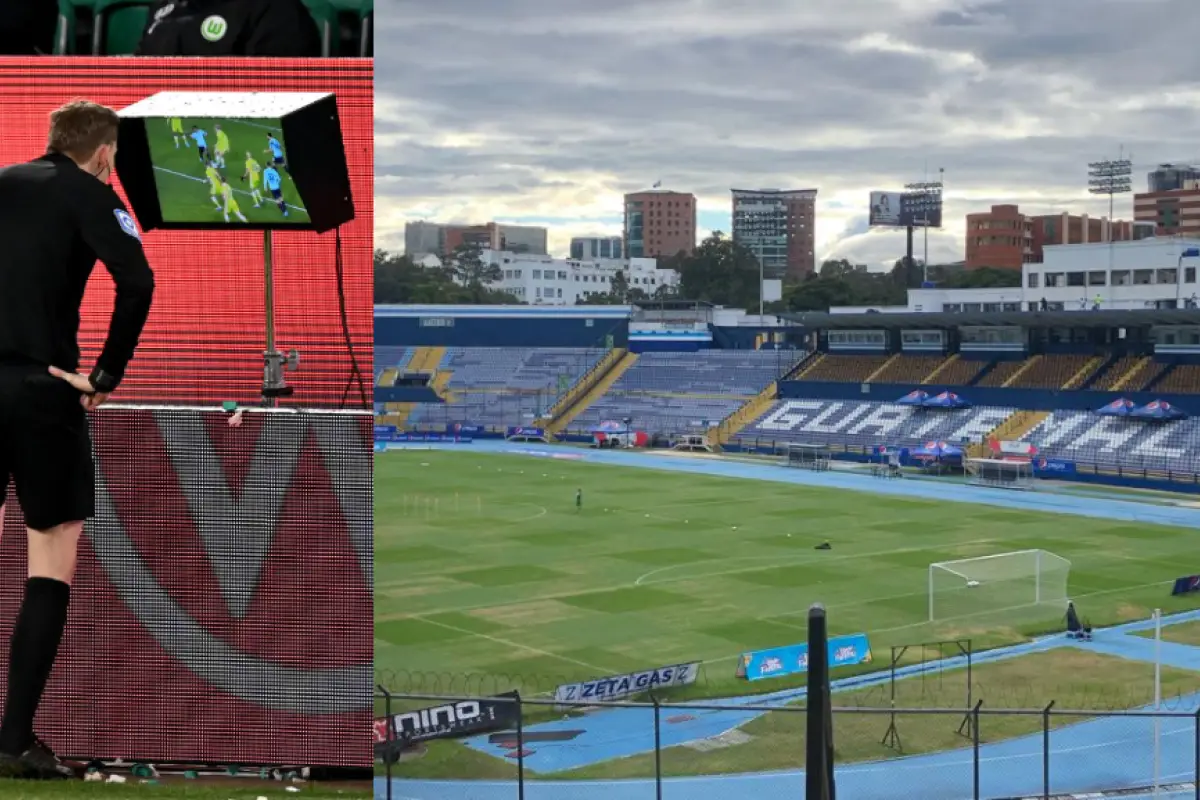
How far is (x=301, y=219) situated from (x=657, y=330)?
42.7 meters

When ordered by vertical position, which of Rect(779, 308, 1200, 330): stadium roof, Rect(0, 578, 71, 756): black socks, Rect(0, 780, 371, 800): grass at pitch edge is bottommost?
Rect(0, 780, 371, 800): grass at pitch edge

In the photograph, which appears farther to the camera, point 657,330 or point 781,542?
point 657,330

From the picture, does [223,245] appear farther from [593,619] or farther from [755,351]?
[755,351]

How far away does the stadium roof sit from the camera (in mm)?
40875

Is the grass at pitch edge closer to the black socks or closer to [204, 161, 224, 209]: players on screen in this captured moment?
the black socks

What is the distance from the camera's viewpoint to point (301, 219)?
449 centimetres

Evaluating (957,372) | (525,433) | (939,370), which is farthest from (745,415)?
(525,433)

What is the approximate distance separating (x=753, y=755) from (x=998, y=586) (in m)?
11.4

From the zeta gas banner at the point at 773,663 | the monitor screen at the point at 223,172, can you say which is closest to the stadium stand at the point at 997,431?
the zeta gas banner at the point at 773,663

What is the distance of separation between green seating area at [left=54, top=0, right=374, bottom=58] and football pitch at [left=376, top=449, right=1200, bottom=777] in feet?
30.9

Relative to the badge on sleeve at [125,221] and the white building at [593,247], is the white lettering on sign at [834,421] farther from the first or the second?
the badge on sleeve at [125,221]

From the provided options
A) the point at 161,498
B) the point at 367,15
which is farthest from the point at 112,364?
the point at 367,15

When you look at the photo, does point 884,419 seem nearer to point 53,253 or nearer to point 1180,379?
point 1180,379

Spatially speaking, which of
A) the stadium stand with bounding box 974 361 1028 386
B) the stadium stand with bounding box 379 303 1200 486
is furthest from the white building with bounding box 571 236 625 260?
the stadium stand with bounding box 974 361 1028 386
